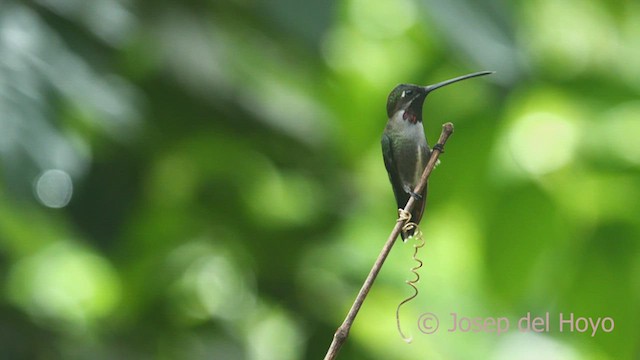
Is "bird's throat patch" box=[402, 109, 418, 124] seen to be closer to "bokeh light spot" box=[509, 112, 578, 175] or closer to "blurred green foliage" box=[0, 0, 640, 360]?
"blurred green foliage" box=[0, 0, 640, 360]

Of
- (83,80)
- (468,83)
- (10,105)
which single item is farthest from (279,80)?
(10,105)

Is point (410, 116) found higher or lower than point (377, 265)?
higher

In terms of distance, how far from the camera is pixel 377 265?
0.88 feet

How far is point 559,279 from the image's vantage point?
1.03 metres

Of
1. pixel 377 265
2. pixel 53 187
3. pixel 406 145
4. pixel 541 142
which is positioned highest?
pixel 541 142

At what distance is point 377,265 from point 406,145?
0.13 m

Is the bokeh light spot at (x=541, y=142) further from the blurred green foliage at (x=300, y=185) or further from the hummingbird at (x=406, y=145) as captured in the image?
the hummingbird at (x=406, y=145)

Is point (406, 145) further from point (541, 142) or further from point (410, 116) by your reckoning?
point (541, 142)

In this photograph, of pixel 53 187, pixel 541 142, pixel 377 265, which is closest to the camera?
pixel 377 265

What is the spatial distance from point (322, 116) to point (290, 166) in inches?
4.7

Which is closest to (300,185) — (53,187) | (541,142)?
(541,142)

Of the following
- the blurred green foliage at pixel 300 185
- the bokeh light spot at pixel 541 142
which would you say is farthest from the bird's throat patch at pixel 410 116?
the bokeh light spot at pixel 541 142

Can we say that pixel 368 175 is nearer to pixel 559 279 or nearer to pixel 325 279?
pixel 325 279

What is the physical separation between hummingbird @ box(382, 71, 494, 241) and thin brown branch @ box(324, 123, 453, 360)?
0.02 metres
